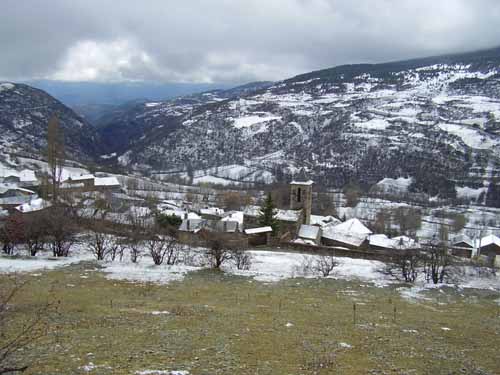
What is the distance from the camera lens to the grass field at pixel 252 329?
1083cm

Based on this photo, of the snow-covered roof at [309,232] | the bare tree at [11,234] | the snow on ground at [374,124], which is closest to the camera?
the bare tree at [11,234]

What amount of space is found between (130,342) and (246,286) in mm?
9969

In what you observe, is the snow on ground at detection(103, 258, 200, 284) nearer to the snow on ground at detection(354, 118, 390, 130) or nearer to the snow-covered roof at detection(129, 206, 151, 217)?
the snow-covered roof at detection(129, 206, 151, 217)

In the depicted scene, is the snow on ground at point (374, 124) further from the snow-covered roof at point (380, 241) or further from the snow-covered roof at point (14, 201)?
the snow-covered roof at point (14, 201)

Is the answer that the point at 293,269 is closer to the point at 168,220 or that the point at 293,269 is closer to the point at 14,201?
the point at 168,220

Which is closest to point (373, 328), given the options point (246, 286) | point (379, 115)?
point (246, 286)

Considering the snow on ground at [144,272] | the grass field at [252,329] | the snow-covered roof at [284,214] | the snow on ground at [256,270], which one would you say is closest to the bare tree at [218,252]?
the snow on ground at [256,270]

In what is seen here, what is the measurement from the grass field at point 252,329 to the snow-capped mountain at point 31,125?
124 meters

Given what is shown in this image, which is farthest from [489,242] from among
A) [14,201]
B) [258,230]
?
[14,201]

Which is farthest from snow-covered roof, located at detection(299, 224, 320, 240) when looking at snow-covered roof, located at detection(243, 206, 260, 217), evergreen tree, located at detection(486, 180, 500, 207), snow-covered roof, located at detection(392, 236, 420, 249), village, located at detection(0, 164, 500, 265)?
evergreen tree, located at detection(486, 180, 500, 207)

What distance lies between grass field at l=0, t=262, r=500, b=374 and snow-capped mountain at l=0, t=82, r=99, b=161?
407 feet

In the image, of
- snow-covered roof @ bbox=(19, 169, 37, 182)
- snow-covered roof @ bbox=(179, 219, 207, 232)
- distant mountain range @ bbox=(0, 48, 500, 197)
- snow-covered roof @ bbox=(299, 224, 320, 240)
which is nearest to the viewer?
snow-covered roof @ bbox=(179, 219, 207, 232)

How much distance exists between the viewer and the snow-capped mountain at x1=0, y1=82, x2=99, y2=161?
145 m

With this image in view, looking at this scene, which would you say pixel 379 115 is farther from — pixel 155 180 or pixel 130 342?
pixel 130 342
